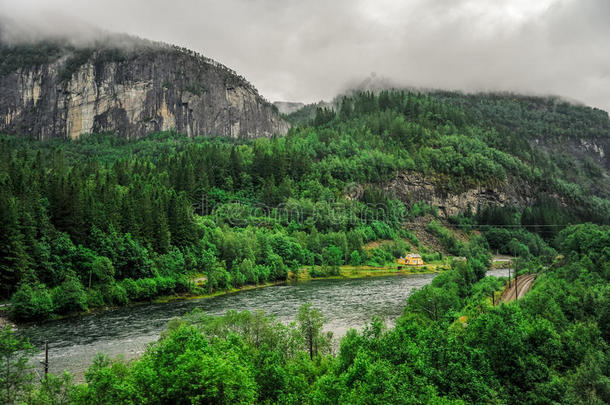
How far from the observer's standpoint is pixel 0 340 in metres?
29.0

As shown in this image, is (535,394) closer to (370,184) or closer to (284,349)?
(284,349)

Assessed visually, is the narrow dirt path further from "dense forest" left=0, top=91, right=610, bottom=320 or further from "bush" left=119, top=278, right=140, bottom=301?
"bush" left=119, top=278, right=140, bottom=301

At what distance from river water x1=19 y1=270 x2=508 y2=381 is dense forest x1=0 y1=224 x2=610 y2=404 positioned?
640 cm

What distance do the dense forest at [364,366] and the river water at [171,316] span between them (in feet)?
21.0

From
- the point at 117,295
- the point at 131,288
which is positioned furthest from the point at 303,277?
the point at 117,295

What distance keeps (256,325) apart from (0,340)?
60.2 ft

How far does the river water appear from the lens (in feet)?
151

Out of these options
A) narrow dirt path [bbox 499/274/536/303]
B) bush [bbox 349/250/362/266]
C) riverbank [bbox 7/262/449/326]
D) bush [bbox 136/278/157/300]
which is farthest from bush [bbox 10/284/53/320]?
bush [bbox 349/250/362/266]

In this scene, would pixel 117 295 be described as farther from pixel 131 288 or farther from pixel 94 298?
pixel 94 298

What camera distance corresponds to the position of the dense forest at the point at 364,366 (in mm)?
22234

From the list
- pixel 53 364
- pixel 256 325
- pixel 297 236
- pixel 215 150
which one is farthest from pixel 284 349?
pixel 215 150

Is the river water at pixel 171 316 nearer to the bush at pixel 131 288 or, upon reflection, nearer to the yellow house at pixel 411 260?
the bush at pixel 131 288

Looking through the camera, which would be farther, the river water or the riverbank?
the riverbank

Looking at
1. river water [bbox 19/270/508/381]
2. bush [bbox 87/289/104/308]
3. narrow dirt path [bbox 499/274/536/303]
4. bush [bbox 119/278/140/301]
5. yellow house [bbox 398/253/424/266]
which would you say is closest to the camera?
river water [bbox 19/270/508/381]
